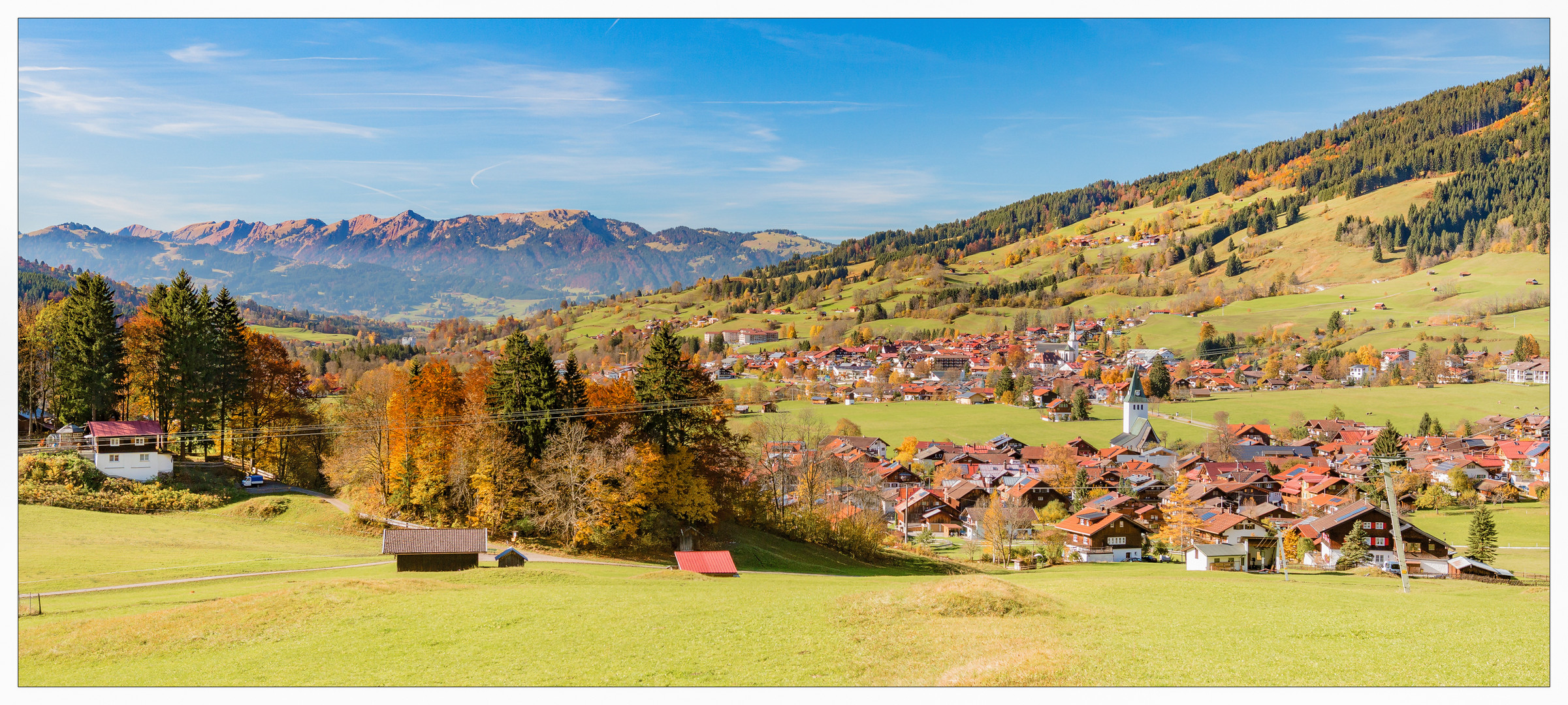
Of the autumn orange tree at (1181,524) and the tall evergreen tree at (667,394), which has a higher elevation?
the tall evergreen tree at (667,394)

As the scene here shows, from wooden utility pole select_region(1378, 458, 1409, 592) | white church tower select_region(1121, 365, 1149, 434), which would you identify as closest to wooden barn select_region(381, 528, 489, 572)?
wooden utility pole select_region(1378, 458, 1409, 592)

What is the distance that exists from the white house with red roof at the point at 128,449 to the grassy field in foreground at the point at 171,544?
347 cm

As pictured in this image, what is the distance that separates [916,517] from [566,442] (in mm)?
41056

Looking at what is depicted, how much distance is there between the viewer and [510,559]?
28484mm

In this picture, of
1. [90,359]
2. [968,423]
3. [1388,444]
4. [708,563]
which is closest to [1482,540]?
[1388,444]

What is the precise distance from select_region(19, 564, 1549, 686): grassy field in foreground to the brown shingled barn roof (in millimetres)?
2715

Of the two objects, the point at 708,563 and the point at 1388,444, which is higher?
the point at 708,563

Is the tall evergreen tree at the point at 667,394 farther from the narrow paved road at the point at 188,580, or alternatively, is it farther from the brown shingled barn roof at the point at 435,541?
the narrow paved road at the point at 188,580

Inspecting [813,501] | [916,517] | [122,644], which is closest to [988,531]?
[916,517]

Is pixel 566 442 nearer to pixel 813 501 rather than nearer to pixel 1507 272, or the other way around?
pixel 813 501

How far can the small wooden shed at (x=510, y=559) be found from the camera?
28281 millimetres

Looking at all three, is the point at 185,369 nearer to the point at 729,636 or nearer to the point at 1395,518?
the point at 729,636

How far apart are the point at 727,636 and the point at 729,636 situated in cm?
4

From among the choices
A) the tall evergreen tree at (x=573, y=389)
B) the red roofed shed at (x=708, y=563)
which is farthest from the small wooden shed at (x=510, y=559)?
the tall evergreen tree at (x=573, y=389)
